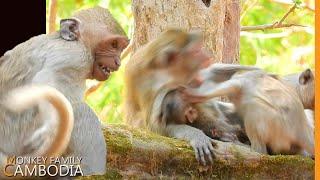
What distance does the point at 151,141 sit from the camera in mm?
4160

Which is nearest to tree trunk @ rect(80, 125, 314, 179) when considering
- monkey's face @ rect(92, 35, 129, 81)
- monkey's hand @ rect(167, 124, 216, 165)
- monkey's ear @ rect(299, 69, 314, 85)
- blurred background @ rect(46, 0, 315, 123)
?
monkey's hand @ rect(167, 124, 216, 165)

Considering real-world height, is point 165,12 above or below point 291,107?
above

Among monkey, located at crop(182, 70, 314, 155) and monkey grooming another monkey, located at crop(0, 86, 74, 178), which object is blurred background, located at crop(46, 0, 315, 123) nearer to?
monkey, located at crop(182, 70, 314, 155)

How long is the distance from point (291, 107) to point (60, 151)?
107cm

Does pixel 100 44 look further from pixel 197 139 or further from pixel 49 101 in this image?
pixel 197 139

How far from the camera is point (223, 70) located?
13.9 ft

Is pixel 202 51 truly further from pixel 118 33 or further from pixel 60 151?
pixel 60 151

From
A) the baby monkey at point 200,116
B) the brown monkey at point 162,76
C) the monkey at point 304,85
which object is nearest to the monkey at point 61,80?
the brown monkey at point 162,76

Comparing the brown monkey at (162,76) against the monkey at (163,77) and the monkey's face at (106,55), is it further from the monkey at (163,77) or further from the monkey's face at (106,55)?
the monkey's face at (106,55)

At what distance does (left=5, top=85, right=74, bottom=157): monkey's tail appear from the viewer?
3791 millimetres

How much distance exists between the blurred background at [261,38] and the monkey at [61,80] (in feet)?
0.41

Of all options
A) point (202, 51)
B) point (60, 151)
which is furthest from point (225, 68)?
point (60, 151)

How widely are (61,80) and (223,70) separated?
2.62ft

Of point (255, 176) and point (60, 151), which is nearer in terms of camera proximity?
point (60, 151)
